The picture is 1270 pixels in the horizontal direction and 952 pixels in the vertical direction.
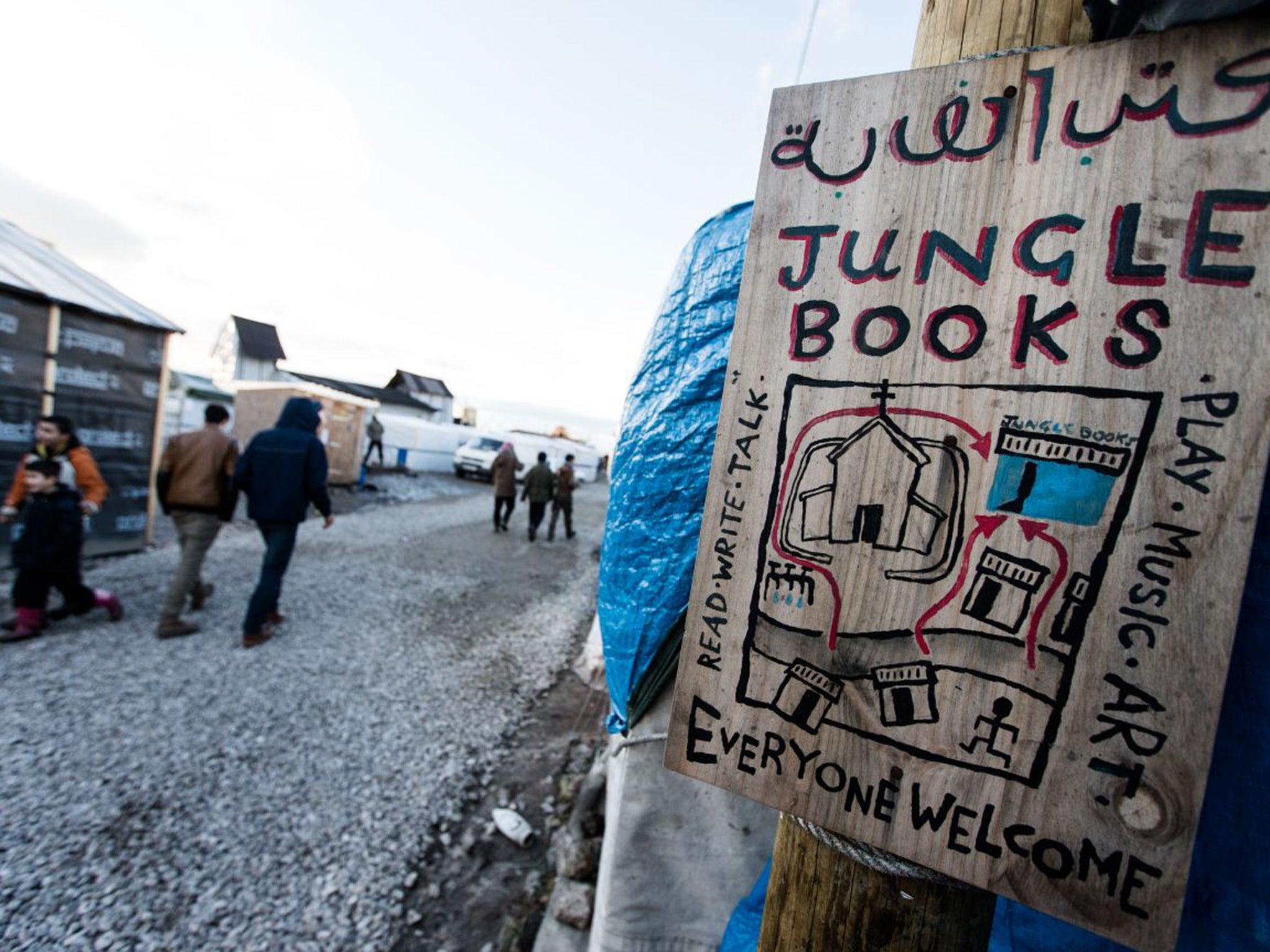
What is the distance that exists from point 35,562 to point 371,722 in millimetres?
2844

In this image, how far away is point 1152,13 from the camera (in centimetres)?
67

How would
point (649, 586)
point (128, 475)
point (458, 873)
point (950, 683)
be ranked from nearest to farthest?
point (950, 683)
point (649, 586)
point (458, 873)
point (128, 475)

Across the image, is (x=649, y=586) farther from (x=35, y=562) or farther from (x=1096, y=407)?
(x=35, y=562)

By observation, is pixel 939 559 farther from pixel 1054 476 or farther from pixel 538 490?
pixel 538 490

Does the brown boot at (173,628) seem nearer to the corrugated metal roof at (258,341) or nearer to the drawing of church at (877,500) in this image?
the drawing of church at (877,500)

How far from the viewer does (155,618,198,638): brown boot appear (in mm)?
4320

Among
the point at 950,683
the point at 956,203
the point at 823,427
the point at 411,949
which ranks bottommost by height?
the point at 411,949

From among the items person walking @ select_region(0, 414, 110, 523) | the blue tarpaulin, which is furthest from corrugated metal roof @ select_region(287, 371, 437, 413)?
the blue tarpaulin

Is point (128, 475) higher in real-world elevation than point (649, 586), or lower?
lower

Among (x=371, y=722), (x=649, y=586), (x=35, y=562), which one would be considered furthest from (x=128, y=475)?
(x=649, y=586)

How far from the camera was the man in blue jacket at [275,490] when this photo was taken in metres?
4.31

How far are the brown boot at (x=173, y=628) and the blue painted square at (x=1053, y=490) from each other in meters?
5.65

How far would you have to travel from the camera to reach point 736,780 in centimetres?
88

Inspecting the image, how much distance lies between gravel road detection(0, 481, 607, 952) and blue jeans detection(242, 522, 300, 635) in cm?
24
